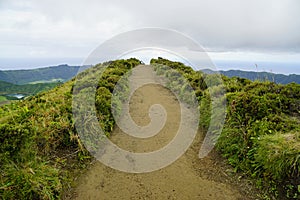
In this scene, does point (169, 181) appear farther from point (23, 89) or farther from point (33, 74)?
point (33, 74)

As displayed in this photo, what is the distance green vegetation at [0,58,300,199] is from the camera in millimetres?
4258

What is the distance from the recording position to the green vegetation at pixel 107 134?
4258 millimetres

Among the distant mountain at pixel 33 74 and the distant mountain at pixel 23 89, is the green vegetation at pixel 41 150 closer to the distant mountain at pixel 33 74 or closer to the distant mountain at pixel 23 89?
the distant mountain at pixel 23 89

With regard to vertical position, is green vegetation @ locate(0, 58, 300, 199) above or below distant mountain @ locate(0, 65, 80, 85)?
above

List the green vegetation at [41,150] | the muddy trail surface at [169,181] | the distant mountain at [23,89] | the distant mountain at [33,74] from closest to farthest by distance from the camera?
the green vegetation at [41,150], the muddy trail surface at [169,181], the distant mountain at [23,89], the distant mountain at [33,74]

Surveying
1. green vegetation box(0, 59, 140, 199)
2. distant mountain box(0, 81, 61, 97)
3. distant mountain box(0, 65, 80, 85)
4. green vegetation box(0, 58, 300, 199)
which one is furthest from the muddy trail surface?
distant mountain box(0, 65, 80, 85)

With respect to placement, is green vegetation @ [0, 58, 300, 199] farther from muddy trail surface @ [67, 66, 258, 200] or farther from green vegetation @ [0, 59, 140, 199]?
muddy trail surface @ [67, 66, 258, 200]

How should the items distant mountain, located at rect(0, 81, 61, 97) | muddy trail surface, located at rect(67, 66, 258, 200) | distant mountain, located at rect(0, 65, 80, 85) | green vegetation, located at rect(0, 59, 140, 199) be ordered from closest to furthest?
green vegetation, located at rect(0, 59, 140, 199) < muddy trail surface, located at rect(67, 66, 258, 200) < distant mountain, located at rect(0, 81, 61, 97) < distant mountain, located at rect(0, 65, 80, 85)

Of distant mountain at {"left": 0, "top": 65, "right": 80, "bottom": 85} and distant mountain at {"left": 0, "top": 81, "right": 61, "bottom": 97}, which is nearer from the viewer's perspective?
distant mountain at {"left": 0, "top": 81, "right": 61, "bottom": 97}

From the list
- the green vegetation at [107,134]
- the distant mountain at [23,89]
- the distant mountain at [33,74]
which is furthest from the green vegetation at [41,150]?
the distant mountain at [33,74]

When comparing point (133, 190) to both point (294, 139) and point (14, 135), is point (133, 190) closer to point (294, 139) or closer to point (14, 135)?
point (14, 135)

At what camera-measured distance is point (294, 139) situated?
4914mm

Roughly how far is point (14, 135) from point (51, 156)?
1.49 metres

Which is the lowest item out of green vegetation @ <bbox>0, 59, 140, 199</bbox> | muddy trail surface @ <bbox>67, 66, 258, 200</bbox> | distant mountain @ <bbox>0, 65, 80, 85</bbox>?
distant mountain @ <bbox>0, 65, 80, 85</bbox>
